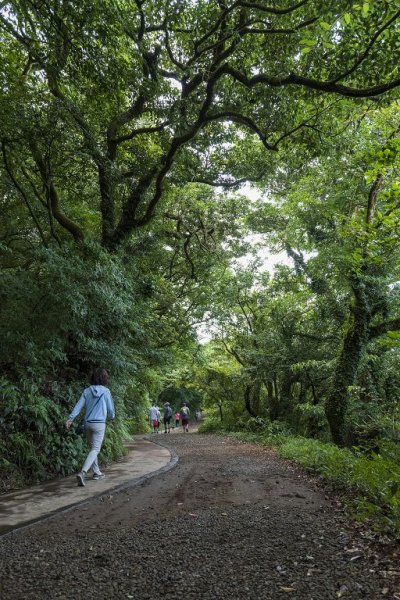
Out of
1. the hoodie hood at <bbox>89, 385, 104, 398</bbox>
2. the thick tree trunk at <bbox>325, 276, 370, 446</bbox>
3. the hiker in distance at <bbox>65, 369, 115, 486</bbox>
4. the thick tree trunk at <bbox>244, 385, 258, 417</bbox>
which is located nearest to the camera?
the hiker in distance at <bbox>65, 369, 115, 486</bbox>

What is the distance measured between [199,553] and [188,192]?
13.2 m

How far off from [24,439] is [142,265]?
26.3 feet

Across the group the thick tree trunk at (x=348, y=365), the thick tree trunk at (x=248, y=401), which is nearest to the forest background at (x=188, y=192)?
the thick tree trunk at (x=348, y=365)

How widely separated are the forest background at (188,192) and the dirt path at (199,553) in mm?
768

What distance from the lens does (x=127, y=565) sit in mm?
3148

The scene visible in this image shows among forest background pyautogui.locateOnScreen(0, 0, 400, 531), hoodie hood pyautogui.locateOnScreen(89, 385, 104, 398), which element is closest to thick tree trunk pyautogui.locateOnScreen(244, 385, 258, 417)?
forest background pyautogui.locateOnScreen(0, 0, 400, 531)

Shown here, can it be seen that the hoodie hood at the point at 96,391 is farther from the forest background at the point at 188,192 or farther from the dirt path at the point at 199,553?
the dirt path at the point at 199,553

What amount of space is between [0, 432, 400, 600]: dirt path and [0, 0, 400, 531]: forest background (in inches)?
30.3

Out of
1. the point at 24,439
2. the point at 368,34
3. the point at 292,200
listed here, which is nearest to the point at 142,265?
the point at 292,200

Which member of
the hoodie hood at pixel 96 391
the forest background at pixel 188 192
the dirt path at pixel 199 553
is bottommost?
the dirt path at pixel 199 553

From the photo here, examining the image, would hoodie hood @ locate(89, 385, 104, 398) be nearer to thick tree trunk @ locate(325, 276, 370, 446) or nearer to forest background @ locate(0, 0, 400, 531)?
forest background @ locate(0, 0, 400, 531)

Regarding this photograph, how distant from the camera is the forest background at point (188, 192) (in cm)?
612

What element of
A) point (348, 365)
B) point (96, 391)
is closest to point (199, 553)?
point (96, 391)

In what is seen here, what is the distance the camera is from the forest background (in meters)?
6.12
